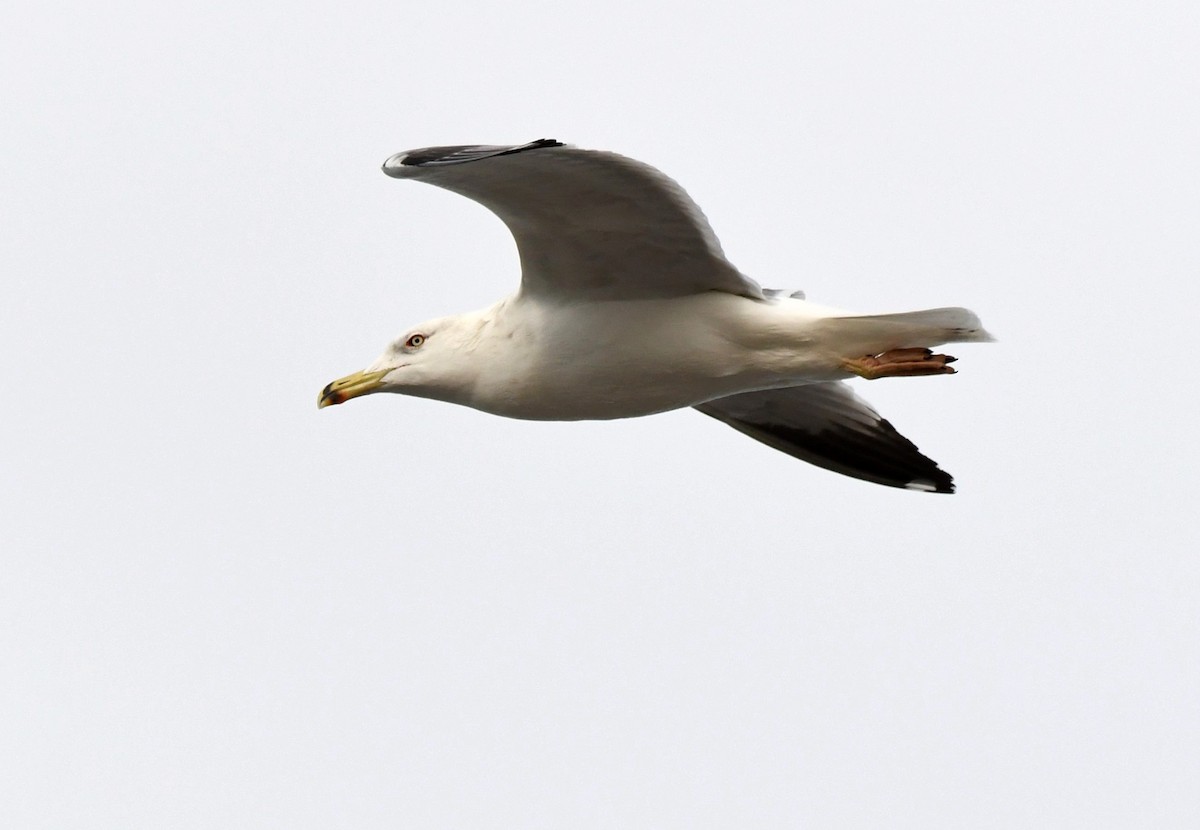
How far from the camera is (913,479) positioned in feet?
50.2

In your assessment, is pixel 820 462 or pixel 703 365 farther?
pixel 820 462

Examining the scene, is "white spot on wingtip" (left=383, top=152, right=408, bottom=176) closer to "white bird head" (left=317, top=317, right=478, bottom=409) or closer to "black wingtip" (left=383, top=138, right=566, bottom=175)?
"black wingtip" (left=383, top=138, right=566, bottom=175)

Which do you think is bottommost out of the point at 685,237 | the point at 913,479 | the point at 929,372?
the point at 913,479

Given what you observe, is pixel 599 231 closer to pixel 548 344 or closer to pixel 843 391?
pixel 548 344

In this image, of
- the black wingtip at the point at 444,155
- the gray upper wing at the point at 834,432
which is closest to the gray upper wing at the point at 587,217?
the black wingtip at the point at 444,155

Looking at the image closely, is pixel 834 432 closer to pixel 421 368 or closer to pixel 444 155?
pixel 421 368

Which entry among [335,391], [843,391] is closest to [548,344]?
[335,391]

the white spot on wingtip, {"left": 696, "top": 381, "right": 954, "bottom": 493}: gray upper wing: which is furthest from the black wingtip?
{"left": 696, "top": 381, "right": 954, "bottom": 493}: gray upper wing

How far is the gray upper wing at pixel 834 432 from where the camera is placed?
49.4ft

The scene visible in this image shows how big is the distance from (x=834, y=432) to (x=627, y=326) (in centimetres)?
254

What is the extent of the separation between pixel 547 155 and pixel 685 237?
52.6 inches

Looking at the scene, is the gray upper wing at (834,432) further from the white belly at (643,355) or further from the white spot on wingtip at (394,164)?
the white spot on wingtip at (394,164)

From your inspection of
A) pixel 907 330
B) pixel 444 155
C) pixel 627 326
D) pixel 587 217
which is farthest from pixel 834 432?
pixel 444 155

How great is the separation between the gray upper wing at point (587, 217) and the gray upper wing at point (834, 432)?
6.44ft
